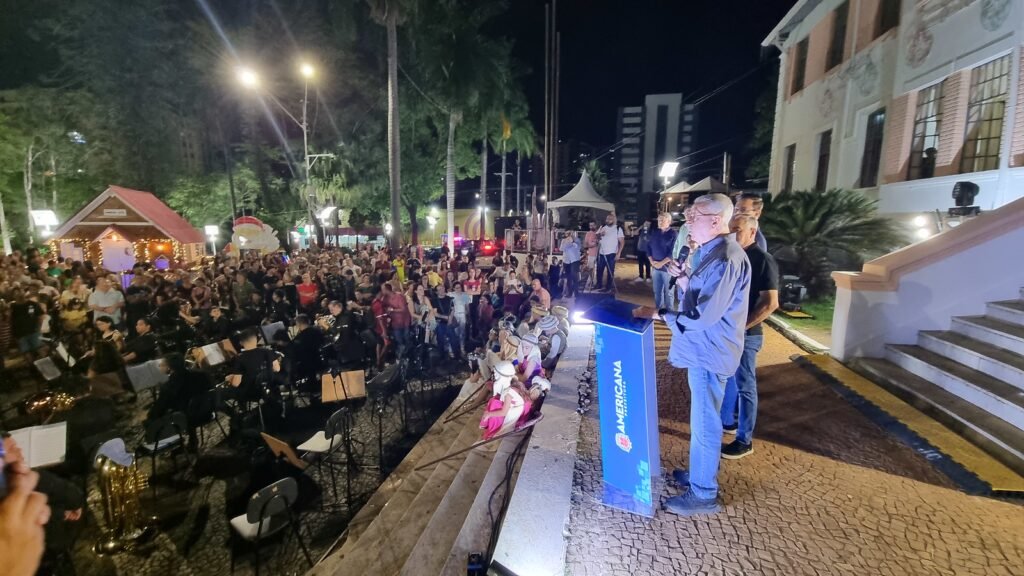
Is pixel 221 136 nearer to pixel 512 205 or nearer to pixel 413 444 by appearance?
pixel 413 444

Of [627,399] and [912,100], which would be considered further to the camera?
[912,100]

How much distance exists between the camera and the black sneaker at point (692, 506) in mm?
3105

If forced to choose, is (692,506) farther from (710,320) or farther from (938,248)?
(938,248)

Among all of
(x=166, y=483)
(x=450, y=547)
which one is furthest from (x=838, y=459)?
(x=166, y=483)

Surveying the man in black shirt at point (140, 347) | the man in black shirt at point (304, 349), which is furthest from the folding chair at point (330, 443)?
the man in black shirt at point (140, 347)

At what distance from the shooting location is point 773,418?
4715 millimetres

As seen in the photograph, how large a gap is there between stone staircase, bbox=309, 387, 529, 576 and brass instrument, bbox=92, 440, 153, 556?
2311 mm

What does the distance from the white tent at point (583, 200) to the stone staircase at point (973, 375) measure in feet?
45.5

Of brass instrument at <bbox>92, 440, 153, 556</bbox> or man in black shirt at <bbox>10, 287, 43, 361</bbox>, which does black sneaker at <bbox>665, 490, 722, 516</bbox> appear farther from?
man in black shirt at <bbox>10, 287, 43, 361</bbox>

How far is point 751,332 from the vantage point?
406cm

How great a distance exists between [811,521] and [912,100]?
1179 centimetres

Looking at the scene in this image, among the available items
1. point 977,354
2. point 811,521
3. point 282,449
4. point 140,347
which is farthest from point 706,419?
point 140,347

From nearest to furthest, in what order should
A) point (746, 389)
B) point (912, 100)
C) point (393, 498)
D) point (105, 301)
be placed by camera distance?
point (746, 389) < point (393, 498) < point (105, 301) < point (912, 100)

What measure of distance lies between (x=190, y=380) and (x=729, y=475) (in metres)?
6.97
